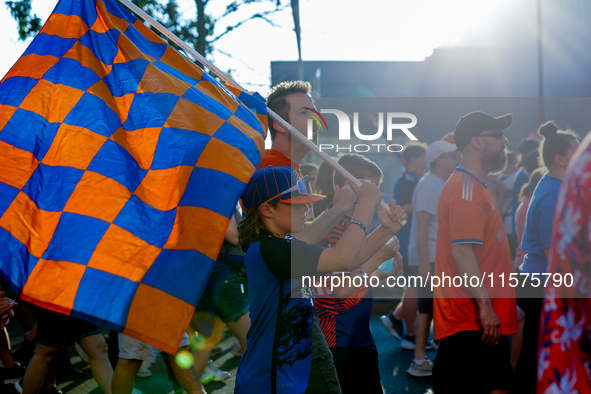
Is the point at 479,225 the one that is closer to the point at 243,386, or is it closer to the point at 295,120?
the point at 295,120

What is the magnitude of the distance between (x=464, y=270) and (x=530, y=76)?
944 inches

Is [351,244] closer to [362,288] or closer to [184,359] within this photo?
[362,288]

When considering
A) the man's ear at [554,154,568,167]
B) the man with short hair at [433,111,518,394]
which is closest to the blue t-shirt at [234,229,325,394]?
the man with short hair at [433,111,518,394]

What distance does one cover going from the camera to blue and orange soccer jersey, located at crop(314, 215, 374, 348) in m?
3.30

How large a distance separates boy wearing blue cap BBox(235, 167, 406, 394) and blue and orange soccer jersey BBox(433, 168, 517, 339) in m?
1.10

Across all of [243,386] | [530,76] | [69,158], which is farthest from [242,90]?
[530,76]

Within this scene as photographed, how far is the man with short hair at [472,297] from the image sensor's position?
320cm

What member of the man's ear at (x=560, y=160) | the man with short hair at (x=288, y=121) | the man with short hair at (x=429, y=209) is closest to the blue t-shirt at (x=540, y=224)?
the man's ear at (x=560, y=160)

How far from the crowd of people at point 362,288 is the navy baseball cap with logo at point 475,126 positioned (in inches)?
0.4

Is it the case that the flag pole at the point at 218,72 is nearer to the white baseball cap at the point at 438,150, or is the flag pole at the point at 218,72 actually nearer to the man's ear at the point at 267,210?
the man's ear at the point at 267,210

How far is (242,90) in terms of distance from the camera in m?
2.96

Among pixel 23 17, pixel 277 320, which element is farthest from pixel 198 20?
pixel 277 320

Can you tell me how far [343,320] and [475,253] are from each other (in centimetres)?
97

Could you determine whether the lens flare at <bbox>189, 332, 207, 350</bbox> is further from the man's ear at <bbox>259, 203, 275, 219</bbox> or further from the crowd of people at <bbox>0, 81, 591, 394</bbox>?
the man's ear at <bbox>259, 203, 275, 219</bbox>
